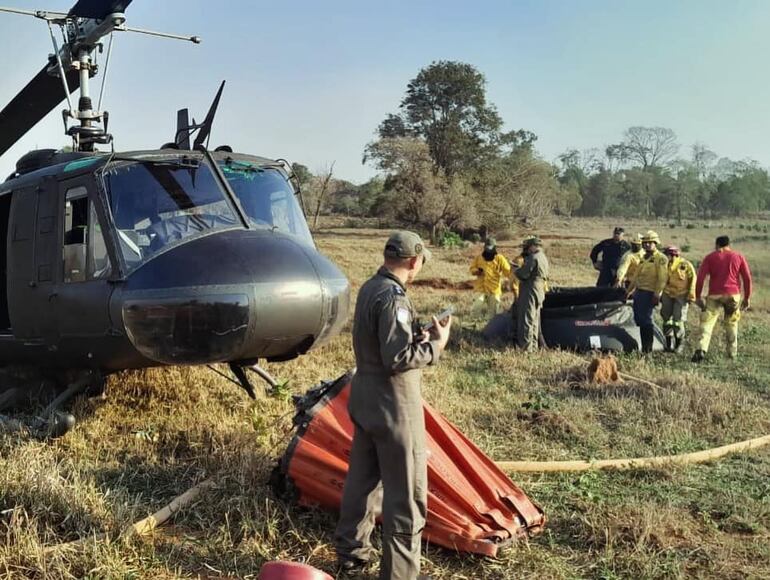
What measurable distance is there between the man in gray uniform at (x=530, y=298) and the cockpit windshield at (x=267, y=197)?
5.08 m

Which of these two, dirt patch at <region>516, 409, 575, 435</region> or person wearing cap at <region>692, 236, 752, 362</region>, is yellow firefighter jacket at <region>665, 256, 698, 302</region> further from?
dirt patch at <region>516, 409, 575, 435</region>

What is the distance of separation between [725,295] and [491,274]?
15.2 feet

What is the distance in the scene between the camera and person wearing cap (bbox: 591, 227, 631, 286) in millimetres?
13352

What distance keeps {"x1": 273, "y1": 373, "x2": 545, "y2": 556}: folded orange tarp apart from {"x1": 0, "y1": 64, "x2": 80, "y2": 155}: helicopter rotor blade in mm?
5033

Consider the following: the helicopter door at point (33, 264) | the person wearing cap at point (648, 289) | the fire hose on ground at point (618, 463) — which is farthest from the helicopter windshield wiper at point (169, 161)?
the person wearing cap at point (648, 289)

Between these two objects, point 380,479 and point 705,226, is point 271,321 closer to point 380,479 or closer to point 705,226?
point 380,479

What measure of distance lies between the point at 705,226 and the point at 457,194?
79.9 ft

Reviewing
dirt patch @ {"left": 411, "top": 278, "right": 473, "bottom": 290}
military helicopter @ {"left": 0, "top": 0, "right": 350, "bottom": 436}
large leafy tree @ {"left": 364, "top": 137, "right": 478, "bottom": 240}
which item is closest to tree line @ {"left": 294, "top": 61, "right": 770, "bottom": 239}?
large leafy tree @ {"left": 364, "top": 137, "right": 478, "bottom": 240}

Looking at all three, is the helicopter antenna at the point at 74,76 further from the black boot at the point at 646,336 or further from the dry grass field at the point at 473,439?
the black boot at the point at 646,336

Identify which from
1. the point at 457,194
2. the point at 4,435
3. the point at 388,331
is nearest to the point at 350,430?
the point at 388,331

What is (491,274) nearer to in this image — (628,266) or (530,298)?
(628,266)

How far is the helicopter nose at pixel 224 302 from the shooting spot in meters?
5.03

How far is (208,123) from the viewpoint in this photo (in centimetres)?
616

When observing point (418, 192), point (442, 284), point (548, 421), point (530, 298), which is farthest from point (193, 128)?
point (418, 192)
